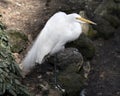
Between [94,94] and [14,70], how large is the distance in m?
1.32

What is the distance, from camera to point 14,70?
15.8 feet

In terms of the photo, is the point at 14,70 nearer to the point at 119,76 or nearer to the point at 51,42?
the point at 51,42

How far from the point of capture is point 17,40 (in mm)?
5660

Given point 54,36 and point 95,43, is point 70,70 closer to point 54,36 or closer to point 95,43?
point 54,36

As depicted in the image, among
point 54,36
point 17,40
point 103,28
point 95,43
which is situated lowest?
point 95,43

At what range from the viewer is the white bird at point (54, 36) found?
16.4 feet

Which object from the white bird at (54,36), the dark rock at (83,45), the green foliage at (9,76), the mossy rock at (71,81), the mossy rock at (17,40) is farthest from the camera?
the dark rock at (83,45)

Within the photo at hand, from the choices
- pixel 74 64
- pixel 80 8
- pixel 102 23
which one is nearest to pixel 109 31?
pixel 102 23

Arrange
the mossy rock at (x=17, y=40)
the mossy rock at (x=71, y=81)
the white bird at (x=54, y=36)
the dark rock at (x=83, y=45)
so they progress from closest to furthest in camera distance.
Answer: the white bird at (x=54, y=36) → the mossy rock at (x=71, y=81) → the mossy rock at (x=17, y=40) → the dark rock at (x=83, y=45)

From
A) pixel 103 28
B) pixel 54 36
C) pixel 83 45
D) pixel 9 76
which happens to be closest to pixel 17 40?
pixel 54 36

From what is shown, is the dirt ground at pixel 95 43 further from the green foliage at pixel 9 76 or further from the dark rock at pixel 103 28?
the green foliage at pixel 9 76

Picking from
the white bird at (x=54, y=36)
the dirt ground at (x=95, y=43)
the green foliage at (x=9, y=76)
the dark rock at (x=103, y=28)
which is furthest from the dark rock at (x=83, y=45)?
the green foliage at (x=9, y=76)

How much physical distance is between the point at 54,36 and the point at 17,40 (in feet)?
2.75

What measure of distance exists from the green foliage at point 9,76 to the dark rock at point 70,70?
609mm
